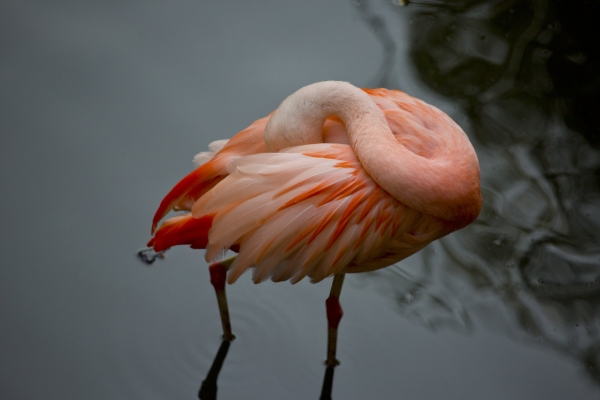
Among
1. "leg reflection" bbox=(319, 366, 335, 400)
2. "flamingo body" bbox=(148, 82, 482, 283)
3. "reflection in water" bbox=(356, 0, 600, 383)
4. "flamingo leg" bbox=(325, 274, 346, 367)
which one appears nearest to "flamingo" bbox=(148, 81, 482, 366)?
"flamingo body" bbox=(148, 82, 482, 283)

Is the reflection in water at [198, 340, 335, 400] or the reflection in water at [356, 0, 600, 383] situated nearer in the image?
the reflection in water at [198, 340, 335, 400]

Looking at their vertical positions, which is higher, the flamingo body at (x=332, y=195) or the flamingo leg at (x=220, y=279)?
the flamingo body at (x=332, y=195)

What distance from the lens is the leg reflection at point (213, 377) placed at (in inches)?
104

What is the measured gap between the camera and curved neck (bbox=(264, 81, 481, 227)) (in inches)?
84.7

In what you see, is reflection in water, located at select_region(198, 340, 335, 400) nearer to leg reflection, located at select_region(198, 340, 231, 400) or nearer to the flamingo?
leg reflection, located at select_region(198, 340, 231, 400)

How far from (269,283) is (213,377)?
51 centimetres

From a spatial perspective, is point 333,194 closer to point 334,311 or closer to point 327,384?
point 334,311

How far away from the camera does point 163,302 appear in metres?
2.90

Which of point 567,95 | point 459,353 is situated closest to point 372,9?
point 567,95

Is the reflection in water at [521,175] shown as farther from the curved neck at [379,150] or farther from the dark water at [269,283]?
the curved neck at [379,150]

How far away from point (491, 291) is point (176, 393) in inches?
57.4

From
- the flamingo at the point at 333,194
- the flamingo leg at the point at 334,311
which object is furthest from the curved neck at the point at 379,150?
the flamingo leg at the point at 334,311

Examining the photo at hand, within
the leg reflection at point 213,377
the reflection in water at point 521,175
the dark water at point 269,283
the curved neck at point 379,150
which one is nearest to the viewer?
the curved neck at point 379,150

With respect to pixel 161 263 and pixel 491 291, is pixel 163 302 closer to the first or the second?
pixel 161 263
